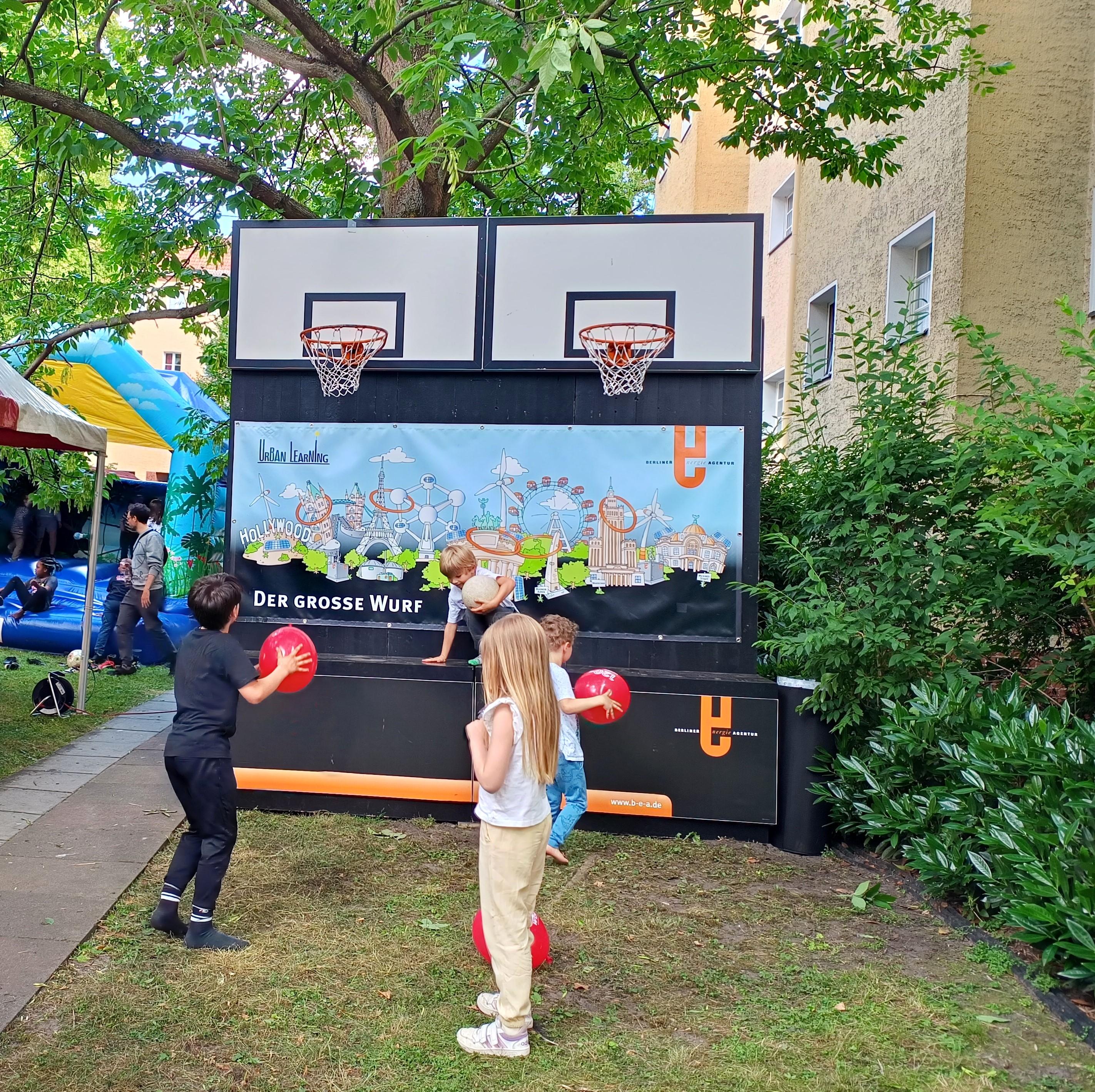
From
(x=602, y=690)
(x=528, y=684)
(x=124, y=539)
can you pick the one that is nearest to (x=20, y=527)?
(x=124, y=539)

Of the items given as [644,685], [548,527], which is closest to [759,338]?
[548,527]

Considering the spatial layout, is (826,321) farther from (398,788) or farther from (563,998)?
(563,998)

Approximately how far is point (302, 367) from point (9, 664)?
656 centimetres

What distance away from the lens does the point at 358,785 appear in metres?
6.38

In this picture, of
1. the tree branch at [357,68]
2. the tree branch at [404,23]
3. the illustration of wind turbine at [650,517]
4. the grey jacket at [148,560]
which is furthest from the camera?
the grey jacket at [148,560]

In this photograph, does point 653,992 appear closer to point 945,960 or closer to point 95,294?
point 945,960

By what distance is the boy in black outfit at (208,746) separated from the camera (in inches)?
169

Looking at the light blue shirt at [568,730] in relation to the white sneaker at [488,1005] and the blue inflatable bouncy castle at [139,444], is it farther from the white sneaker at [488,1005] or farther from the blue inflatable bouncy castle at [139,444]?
the blue inflatable bouncy castle at [139,444]

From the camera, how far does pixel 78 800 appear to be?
6.66 meters

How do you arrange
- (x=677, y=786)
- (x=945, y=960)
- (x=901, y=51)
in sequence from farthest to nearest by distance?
(x=901, y=51) → (x=677, y=786) → (x=945, y=960)

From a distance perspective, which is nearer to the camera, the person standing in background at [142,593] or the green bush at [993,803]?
the green bush at [993,803]

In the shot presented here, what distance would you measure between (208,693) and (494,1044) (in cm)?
193

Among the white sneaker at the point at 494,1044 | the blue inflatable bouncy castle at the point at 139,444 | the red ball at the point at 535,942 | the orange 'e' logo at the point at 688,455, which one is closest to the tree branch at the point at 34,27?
the blue inflatable bouncy castle at the point at 139,444

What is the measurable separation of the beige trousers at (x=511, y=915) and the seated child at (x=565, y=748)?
1.29 m
